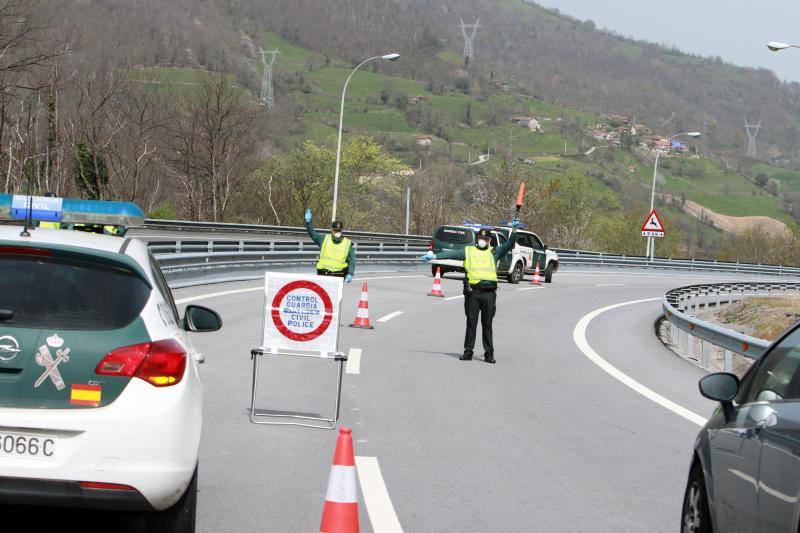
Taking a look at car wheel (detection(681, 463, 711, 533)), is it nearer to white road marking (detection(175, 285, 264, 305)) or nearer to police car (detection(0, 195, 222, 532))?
police car (detection(0, 195, 222, 532))

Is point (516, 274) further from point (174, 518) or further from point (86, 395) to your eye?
point (86, 395)

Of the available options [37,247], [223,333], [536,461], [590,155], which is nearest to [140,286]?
[37,247]

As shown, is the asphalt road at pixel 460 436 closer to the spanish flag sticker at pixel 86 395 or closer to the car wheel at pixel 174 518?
the car wheel at pixel 174 518

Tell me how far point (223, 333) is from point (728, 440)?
12.5 meters

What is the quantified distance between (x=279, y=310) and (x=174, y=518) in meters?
4.62

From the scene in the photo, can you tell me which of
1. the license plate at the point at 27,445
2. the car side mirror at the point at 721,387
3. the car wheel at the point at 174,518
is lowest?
the car wheel at the point at 174,518

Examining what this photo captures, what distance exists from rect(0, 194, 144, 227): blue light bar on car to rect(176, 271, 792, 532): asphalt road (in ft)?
5.47

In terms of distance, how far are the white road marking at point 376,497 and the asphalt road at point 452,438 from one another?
0.03 m

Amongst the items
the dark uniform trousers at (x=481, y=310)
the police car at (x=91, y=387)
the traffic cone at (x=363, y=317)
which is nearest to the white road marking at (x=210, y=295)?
the traffic cone at (x=363, y=317)

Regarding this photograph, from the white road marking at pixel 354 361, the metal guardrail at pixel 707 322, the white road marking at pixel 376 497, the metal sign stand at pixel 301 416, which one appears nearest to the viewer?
the white road marking at pixel 376 497

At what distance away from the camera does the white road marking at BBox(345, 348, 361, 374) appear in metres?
13.1

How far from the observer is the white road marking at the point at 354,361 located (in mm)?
13069

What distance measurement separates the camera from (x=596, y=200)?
447 ft

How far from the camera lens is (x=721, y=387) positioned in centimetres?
497
